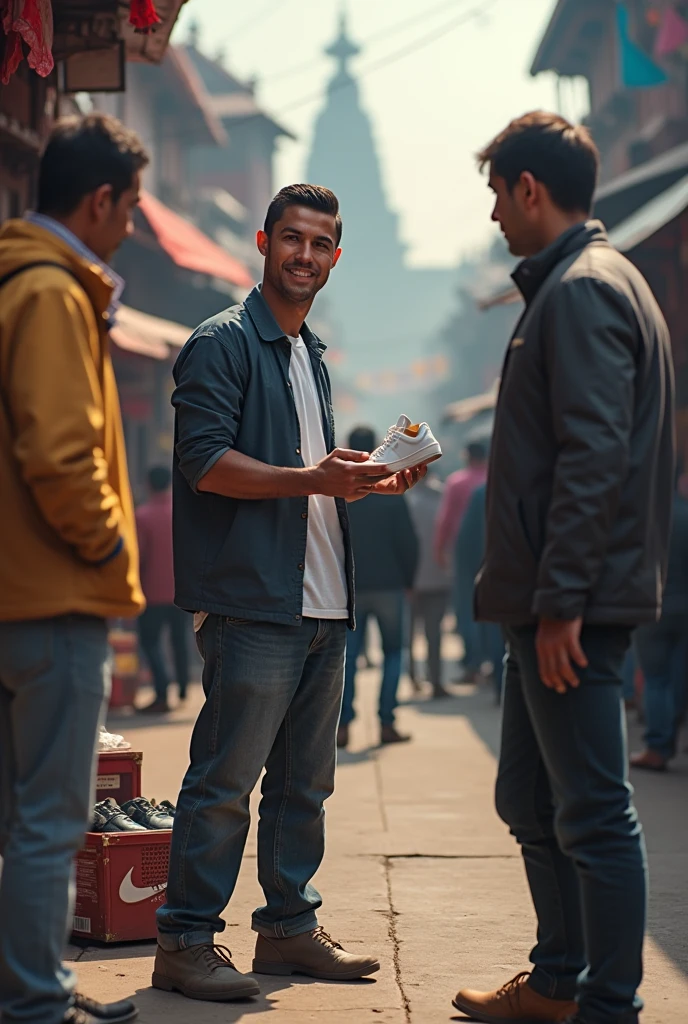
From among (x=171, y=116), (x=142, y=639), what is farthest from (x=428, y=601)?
(x=171, y=116)

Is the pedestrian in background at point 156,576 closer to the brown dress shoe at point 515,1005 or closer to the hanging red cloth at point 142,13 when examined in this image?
the hanging red cloth at point 142,13

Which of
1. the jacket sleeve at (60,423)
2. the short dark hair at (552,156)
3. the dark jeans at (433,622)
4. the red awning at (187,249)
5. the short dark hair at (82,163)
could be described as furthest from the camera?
the red awning at (187,249)

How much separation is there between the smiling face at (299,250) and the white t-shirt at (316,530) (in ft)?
0.56

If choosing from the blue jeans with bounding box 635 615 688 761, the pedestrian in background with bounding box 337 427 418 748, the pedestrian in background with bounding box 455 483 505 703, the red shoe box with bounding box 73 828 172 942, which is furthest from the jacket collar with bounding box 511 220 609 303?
the pedestrian in background with bounding box 455 483 505 703

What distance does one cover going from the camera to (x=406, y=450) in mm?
4074

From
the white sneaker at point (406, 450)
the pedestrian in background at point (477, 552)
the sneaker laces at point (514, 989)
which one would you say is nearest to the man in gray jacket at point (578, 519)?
the sneaker laces at point (514, 989)

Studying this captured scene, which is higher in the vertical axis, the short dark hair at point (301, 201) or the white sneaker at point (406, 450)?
the short dark hair at point (301, 201)

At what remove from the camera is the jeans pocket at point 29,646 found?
3230mm

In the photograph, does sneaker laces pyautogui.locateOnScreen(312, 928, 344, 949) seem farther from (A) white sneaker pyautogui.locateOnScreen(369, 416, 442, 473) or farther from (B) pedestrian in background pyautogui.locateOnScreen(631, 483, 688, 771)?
(B) pedestrian in background pyautogui.locateOnScreen(631, 483, 688, 771)

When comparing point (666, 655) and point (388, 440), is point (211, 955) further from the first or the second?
point (666, 655)

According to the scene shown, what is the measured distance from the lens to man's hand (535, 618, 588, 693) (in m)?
3.39

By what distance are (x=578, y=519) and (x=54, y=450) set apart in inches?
45.9

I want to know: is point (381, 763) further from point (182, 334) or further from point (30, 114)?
point (182, 334)

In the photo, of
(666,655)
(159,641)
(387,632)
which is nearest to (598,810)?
(666,655)
